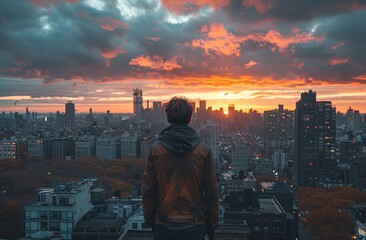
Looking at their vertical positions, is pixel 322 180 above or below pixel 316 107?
below

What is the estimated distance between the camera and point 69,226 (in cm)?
2284

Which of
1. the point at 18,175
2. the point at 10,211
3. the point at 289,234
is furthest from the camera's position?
the point at 18,175

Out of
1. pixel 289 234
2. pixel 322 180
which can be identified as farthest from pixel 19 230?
pixel 322 180

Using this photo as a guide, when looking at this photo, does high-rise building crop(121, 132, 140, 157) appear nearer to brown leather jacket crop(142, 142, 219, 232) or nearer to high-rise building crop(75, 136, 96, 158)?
high-rise building crop(75, 136, 96, 158)

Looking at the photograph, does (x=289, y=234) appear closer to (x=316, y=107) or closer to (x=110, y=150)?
(x=316, y=107)

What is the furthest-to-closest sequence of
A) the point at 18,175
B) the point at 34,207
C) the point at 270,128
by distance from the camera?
the point at 270,128 < the point at 18,175 < the point at 34,207

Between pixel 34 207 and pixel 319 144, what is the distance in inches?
1806

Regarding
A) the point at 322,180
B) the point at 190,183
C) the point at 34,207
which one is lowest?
the point at 322,180

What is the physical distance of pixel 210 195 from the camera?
3914 millimetres

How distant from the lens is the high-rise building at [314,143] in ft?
189

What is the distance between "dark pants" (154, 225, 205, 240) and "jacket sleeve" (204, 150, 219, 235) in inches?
4.8

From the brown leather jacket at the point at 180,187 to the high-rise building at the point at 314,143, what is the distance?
56072 mm

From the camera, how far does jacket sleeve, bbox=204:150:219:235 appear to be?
12.8 feet

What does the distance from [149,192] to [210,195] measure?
0.57 m
